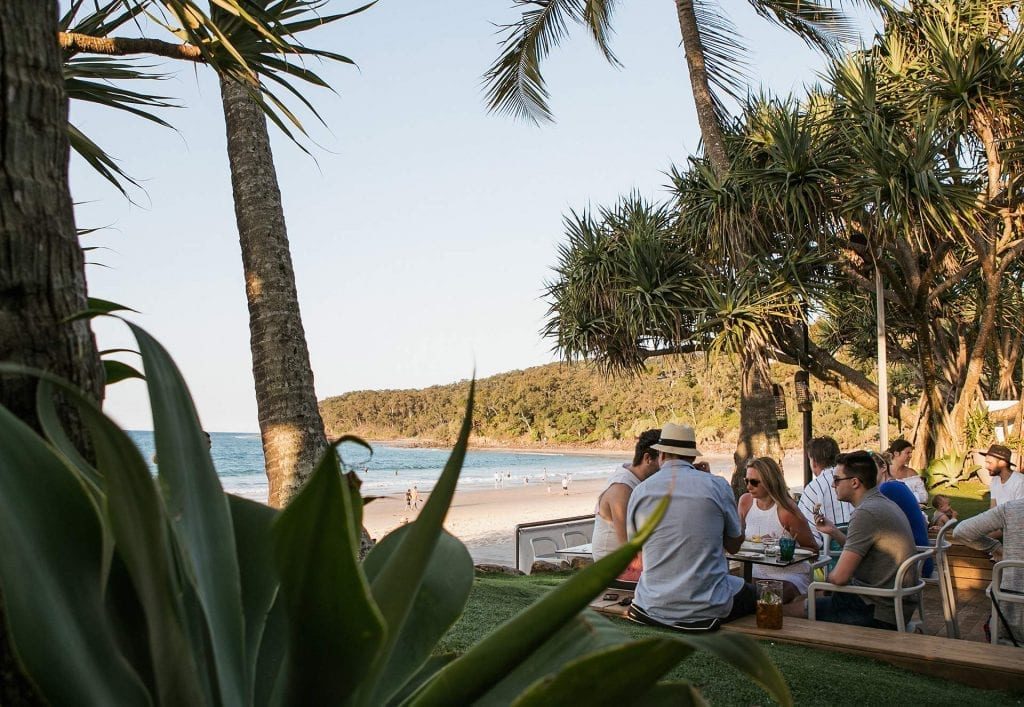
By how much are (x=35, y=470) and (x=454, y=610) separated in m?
0.52

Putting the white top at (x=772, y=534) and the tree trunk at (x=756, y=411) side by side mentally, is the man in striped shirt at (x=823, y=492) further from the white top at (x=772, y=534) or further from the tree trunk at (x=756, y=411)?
the tree trunk at (x=756, y=411)

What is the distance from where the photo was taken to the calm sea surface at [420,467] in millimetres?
50469

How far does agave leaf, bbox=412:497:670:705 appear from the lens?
0.78 meters

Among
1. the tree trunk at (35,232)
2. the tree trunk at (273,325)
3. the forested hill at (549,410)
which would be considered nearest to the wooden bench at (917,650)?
the tree trunk at (273,325)

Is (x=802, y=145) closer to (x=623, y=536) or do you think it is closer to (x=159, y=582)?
(x=623, y=536)

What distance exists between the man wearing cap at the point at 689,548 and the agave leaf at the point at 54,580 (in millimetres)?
3666

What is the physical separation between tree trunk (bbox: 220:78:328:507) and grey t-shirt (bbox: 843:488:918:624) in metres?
2.93

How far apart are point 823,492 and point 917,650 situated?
2.62 metres

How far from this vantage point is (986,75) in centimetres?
1187

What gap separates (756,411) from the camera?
40.8 ft

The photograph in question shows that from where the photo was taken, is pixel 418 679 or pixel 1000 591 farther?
pixel 1000 591

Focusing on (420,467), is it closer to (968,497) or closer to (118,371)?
(968,497)

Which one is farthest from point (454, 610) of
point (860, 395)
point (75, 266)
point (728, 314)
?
point (860, 395)

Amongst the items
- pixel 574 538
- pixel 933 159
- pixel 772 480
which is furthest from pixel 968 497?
pixel 772 480
